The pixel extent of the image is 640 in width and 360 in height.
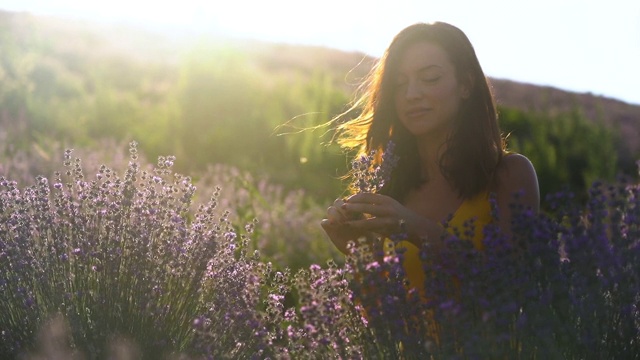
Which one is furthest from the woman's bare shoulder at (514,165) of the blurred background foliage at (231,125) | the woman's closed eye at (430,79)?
the blurred background foliage at (231,125)

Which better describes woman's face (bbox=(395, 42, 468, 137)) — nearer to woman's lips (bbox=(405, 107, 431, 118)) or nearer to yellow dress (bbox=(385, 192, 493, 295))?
woman's lips (bbox=(405, 107, 431, 118))

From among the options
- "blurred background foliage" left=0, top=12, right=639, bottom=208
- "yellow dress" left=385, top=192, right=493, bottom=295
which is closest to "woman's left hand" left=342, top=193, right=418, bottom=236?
A: "yellow dress" left=385, top=192, right=493, bottom=295

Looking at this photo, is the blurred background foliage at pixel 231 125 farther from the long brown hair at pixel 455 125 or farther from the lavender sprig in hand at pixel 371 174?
the lavender sprig in hand at pixel 371 174

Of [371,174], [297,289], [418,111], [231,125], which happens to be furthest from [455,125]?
[231,125]

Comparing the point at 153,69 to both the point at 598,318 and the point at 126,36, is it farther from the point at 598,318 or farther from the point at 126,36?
the point at 598,318

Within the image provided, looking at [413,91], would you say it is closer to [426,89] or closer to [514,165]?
[426,89]

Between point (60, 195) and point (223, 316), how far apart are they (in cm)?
72

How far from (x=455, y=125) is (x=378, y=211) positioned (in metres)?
1.03

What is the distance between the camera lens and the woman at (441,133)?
3.50 m

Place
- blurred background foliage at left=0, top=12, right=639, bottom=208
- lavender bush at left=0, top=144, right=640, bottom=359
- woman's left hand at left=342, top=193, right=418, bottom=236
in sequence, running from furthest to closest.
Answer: blurred background foliage at left=0, top=12, right=639, bottom=208, woman's left hand at left=342, top=193, right=418, bottom=236, lavender bush at left=0, top=144, right=640, bottom=359

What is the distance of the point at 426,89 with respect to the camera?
3539mm

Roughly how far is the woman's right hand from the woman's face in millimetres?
568

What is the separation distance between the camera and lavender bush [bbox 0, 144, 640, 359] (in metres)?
2.36

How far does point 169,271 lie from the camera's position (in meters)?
3.12
